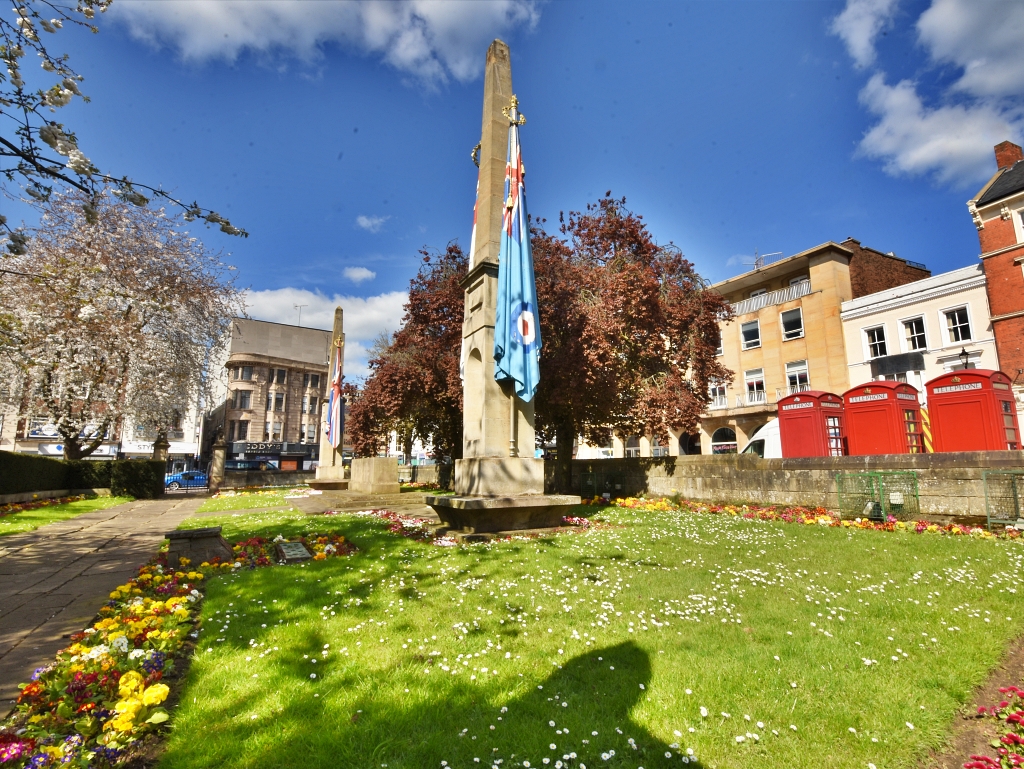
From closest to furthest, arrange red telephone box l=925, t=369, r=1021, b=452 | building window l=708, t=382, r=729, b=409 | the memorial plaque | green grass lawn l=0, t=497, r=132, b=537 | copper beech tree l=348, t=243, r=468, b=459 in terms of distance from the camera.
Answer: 1. the memorial plaque
2. green grass lawn l=0, t=497, r=132, b=537
3. red telephone box l=925, t=369, r=1021, b=452
4. copper beech tree l=348, t=243, r=468, b=459
5. building window l=708, t=382, r=729, b=409

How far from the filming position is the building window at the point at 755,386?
101ft

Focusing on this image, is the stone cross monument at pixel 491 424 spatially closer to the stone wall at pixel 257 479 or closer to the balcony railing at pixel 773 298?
the stone wall at pixel 257 479

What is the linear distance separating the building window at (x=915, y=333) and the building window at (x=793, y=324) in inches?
200

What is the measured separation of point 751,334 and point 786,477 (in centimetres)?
2313

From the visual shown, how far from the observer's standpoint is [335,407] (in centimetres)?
2191

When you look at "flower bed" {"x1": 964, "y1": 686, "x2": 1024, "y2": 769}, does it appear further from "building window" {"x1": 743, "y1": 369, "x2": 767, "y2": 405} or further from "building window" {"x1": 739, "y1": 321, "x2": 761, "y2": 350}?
"building window" {"x1": 739, "y1": 321, "x2": 761, "y2": 350}

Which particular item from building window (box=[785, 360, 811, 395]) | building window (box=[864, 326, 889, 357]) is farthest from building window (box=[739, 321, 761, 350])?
building window (box=[864, 326, 889, 357])

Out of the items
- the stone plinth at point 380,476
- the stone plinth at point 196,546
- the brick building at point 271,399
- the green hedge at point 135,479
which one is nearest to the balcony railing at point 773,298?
the stone plinth at point 380,476

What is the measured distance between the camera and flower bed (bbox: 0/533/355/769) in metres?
2.46

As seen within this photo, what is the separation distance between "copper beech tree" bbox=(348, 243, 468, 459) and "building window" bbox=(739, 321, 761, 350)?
68.4ft

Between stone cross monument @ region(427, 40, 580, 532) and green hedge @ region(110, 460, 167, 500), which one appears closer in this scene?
stone cross monument @ region(427, 40, 580, 532)

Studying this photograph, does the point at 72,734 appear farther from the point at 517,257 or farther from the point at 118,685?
the point at 517,257

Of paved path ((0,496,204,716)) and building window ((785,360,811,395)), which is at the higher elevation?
building window ((785,360,811,395))

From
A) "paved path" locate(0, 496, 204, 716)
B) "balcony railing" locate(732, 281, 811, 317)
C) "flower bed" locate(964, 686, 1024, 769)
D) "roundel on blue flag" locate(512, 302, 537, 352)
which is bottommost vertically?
"flower bed" locate(964, 686, 1024, 769)
